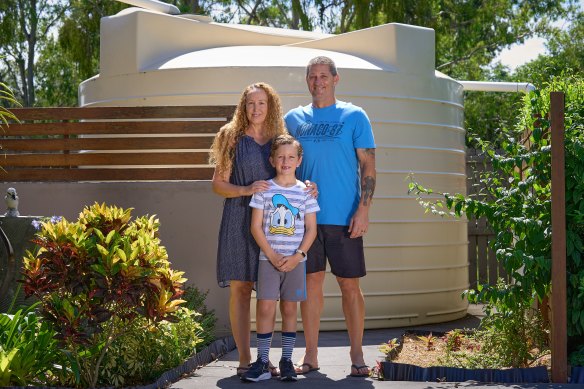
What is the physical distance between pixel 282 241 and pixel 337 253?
0.43m

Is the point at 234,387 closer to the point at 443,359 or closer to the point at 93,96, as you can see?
the point at 443,359

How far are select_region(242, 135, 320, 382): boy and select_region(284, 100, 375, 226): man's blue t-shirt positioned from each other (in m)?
0.24

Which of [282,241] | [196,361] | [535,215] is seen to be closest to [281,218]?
[282,241]

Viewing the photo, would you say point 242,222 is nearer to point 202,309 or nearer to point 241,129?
point 241,129

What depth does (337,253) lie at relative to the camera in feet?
18.6

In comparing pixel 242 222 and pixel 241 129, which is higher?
pixel 241 129

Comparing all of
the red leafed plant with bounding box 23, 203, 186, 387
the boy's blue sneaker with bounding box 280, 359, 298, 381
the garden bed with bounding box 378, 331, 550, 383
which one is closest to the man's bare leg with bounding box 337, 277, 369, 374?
the garden bed with bounding box 378, 331, 550, 383

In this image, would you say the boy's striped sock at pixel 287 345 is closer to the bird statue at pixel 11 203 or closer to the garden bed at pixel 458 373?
the garden bed at pixel 458 373

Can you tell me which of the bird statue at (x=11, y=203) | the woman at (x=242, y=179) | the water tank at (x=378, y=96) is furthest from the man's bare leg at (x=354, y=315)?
the water tank at (x=378, y=96)

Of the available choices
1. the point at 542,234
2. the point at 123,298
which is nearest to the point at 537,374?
the point at 542,234

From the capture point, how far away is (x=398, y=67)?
877 centimetres

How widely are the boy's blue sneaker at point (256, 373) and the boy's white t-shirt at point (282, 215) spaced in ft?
1.95

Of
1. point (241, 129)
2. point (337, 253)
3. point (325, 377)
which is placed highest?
point (241, 129)

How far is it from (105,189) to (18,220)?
117cm
